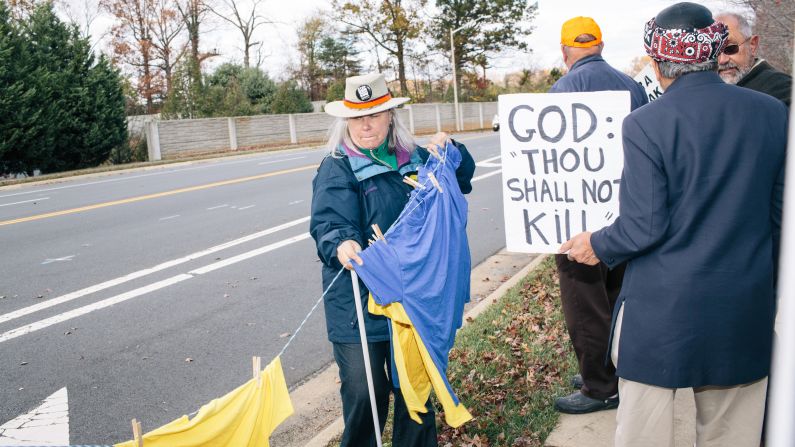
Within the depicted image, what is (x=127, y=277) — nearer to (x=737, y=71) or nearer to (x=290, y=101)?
(x=737, y=71)

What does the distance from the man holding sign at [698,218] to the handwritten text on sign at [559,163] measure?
0.79m

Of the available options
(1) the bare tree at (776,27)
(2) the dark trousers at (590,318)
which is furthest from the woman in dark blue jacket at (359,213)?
(1) the bare tree at (776,27)

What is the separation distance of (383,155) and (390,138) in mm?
106

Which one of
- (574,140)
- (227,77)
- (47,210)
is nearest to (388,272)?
(574,140)

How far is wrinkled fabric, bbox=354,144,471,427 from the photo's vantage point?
291 cm

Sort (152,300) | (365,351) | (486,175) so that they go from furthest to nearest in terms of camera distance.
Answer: (486,175), (152,300), (365,351)

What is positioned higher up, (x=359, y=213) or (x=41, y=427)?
(x=359, y=213)

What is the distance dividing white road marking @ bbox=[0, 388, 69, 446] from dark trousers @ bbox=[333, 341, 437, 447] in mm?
2013

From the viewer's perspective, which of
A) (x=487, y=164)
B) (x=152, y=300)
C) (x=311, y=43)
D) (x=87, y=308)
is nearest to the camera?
(x=87, y=308)

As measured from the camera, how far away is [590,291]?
146 inches

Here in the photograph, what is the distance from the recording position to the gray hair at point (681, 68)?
2270 mm

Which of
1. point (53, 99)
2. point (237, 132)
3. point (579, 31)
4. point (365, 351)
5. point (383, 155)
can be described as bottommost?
point (365, 351)

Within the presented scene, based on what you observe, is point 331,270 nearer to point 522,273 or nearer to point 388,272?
point 388,272

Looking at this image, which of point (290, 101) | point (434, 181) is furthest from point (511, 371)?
point (290, 101)
